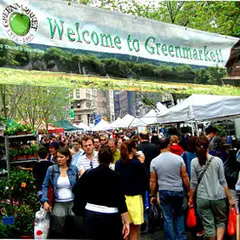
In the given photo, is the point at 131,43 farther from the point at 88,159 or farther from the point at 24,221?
the point at 24,221

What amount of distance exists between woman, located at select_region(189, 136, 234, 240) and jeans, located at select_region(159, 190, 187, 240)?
443 millimetres

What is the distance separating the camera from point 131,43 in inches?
181

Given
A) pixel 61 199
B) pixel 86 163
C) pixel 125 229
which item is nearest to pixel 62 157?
pixel 61 199

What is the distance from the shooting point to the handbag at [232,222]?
5.32 meters

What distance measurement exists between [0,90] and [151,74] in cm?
2103

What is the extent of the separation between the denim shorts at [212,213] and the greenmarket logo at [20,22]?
140 inches

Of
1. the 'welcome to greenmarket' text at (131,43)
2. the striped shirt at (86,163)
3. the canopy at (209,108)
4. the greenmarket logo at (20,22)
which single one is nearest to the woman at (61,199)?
the striped shirt at (86,163)

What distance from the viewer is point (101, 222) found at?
3.99 m

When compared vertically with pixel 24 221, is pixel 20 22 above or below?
above

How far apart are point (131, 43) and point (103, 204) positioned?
2.11 m

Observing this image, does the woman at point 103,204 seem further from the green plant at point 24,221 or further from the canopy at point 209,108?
the canopy at point 209,108

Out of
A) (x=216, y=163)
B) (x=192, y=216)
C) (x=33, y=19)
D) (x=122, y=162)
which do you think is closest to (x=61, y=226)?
(x=122, y=162)

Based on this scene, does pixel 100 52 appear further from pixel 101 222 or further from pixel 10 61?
pixel 101 222

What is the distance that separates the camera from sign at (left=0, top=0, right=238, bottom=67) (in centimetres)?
367
